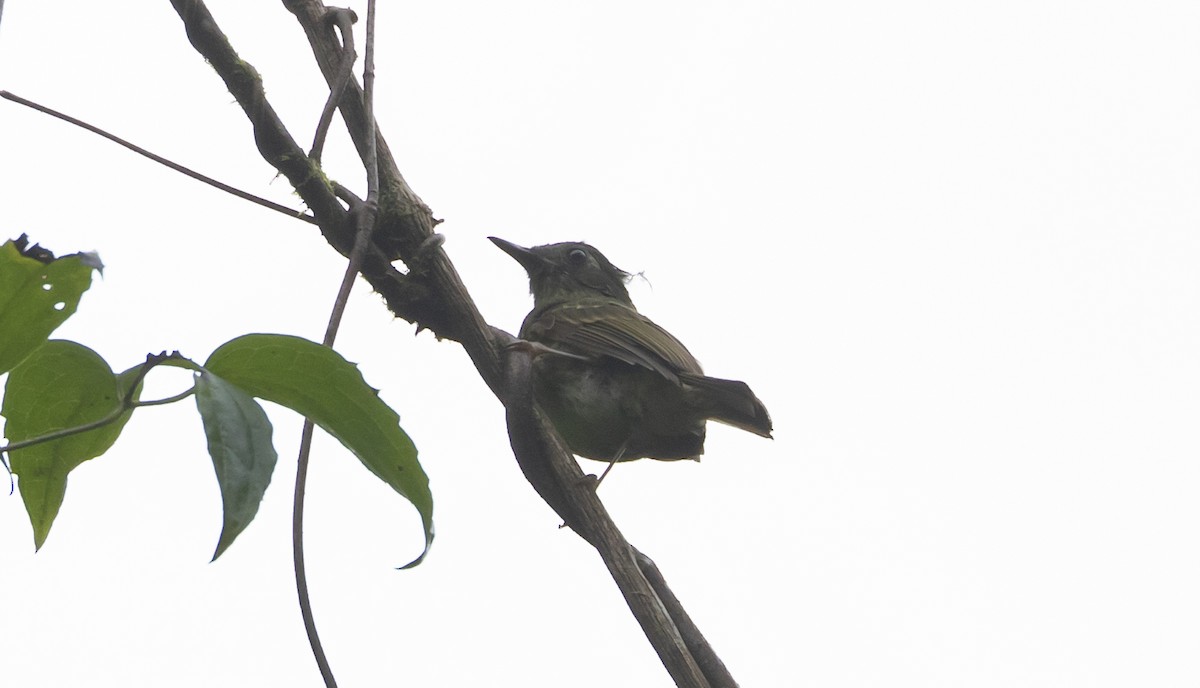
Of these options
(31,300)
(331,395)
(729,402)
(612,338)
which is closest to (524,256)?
(612,338)

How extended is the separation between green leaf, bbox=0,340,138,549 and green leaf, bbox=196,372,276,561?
0.13 metres

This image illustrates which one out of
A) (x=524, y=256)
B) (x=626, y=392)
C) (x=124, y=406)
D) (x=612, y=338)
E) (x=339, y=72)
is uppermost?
(x=524, y=256)

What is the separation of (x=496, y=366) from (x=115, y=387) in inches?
34.3

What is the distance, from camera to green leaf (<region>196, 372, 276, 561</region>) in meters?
1.17

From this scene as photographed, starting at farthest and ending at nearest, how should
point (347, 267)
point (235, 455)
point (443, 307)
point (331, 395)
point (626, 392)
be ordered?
point (626, 392) < point (443, 307) < point (347, 267) < point (331, 395) < point (235, 455)

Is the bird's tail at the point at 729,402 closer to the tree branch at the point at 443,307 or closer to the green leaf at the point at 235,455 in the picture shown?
the tree branch at the point at 443,307

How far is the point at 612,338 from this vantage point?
3641 millimetres

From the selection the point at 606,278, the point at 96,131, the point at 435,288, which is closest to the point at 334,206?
the point at 435,288

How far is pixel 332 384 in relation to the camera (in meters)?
1.30

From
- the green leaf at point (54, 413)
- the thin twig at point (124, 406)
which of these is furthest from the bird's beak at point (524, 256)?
the thin twig at point (124, 406)

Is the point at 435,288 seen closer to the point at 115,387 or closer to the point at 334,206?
the point at 334,206

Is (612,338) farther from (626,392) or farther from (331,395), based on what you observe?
(331,395)

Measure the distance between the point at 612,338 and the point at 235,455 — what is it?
2.51 m

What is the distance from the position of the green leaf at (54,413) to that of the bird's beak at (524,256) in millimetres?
3326
